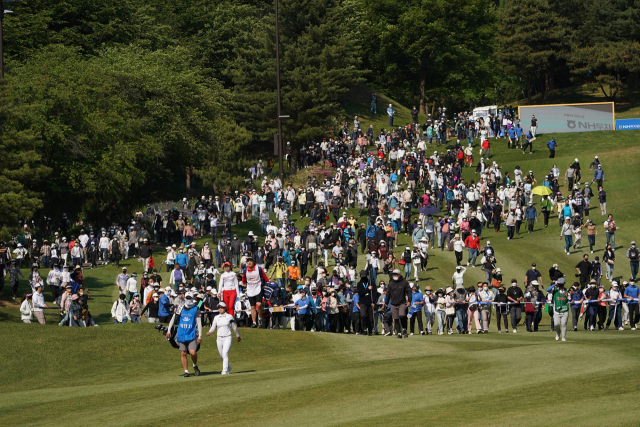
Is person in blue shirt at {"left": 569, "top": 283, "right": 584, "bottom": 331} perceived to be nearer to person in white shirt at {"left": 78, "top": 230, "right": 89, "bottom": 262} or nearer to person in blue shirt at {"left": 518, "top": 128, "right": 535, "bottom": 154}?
person in white shirt at {"left": 78, "top": 230, "right": 89, "bottom": 262}

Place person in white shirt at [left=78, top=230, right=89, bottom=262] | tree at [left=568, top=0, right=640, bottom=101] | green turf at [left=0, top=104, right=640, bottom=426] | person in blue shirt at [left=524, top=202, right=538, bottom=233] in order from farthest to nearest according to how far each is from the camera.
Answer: tree at [left=568, top=0, right=640, bottom=101], person in blue shirt at [left=524, top=202, right=538, bottom=233], person in white shirt at [left=78, top=230, right=89, bottom=262], green turf at [left=0, top=104, right=640, bottom=426]

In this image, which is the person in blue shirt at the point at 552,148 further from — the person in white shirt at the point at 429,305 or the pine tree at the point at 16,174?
the pine tree at the point at 16,174

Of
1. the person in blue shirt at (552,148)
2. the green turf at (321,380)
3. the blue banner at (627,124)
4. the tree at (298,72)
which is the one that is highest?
the tree at (298,72)

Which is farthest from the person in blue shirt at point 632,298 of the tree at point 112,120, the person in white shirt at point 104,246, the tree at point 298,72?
the tree at point 298,72

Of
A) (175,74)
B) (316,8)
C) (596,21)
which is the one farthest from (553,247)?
(596,21)

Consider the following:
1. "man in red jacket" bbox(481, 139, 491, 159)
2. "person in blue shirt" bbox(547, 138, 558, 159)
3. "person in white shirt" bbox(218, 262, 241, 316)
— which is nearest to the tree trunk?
"man in red jacket" bbox(481, 139, 491, 159)

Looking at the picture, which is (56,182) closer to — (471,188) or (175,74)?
(175,74)

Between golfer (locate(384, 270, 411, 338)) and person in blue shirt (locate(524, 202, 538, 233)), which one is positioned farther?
person in blue shirt (locate(524, 202, 538, 233))

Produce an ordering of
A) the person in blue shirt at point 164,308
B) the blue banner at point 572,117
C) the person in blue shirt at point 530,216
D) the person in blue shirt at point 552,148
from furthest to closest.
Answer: the blue banner at point 572,117, the person in blue shirt at point 552,148, the person in blue shirt at point 530,216, the person in blue shirt at point 164,308

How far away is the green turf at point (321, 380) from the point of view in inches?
504

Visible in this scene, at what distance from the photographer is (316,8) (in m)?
68.9

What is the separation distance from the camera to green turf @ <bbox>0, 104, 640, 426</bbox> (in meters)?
12.8

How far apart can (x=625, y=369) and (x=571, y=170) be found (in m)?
32.4

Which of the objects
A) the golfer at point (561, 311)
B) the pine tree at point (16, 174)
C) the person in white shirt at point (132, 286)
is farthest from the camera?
the pine tree at point (16, 174)
